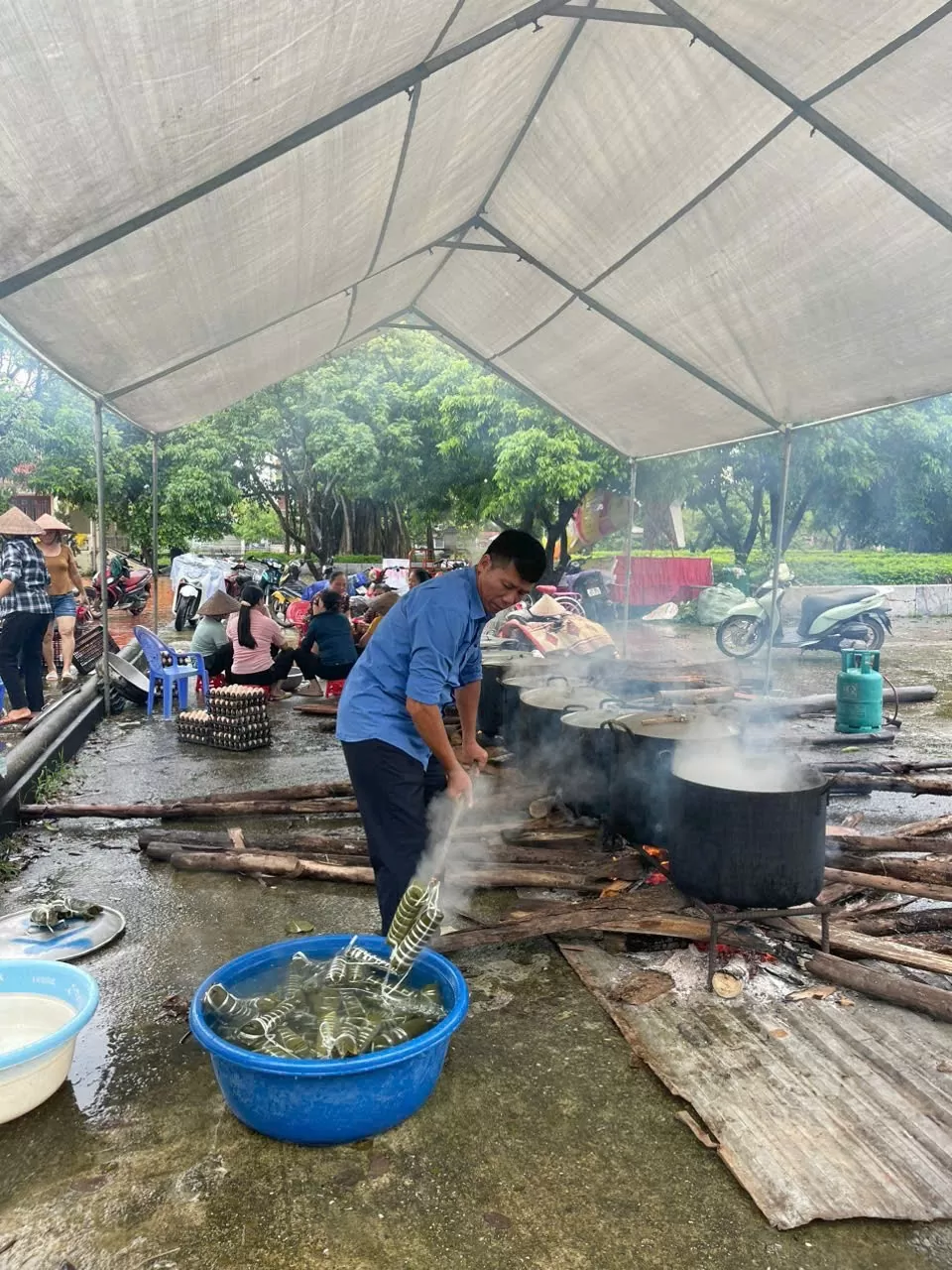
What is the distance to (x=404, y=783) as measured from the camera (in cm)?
319

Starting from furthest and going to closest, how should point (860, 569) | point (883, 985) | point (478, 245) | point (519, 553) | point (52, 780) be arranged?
point (860, 569) → point (478, 245) → point (52, 780) → point (883, 985) → point (519, 553)

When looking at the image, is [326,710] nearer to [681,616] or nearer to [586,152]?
[586,152]

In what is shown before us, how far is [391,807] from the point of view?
3.20 metres

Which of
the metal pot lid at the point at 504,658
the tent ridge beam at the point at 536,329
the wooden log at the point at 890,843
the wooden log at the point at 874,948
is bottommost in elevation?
the wooden log at the point at 874,948

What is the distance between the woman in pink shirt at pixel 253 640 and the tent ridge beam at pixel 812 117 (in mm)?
6276

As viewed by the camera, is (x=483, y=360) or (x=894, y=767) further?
(x=483, y=360)

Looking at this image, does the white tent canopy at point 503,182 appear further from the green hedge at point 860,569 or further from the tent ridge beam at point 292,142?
the green hedge at point 860,569

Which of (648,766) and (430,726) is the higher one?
(430,726)

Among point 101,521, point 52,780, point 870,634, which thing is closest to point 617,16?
point 101,521

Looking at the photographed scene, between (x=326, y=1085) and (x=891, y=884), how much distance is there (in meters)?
3.15

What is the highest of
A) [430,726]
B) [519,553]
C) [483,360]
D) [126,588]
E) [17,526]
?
[483,360]

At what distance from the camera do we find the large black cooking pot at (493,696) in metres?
7.31

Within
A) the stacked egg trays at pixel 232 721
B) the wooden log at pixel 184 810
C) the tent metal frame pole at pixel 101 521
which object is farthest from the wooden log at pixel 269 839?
the tent metal frame pole at pixel 101 521

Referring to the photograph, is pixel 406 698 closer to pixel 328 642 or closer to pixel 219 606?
pixel 328 642
